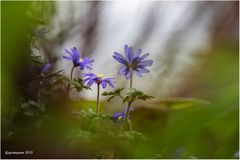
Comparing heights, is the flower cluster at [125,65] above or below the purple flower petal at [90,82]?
above

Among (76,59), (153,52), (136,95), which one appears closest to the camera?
(136,95)

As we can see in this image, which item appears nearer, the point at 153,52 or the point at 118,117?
the point at 118,117

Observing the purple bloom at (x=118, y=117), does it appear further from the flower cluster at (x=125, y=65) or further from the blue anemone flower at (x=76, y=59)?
the blue anemone flower at (x=76, y=59)

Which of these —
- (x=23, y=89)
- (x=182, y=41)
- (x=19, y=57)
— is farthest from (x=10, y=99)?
(x=182, y=41)

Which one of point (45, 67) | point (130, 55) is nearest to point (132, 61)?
point (130, 55)

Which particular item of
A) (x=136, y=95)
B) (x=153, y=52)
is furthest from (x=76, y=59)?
(x=153, y=52)

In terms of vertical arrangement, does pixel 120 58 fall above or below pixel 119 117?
above

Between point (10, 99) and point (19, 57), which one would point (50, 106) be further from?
point (19, 57)

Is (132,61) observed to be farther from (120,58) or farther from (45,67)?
(45,67)

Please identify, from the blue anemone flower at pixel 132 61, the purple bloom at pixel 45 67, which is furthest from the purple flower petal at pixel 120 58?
the purple bloom at pixel 45 67

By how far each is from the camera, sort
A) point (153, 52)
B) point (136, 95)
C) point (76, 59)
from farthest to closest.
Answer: point (153, 52)
point (76, 59)
point (136, 95)
